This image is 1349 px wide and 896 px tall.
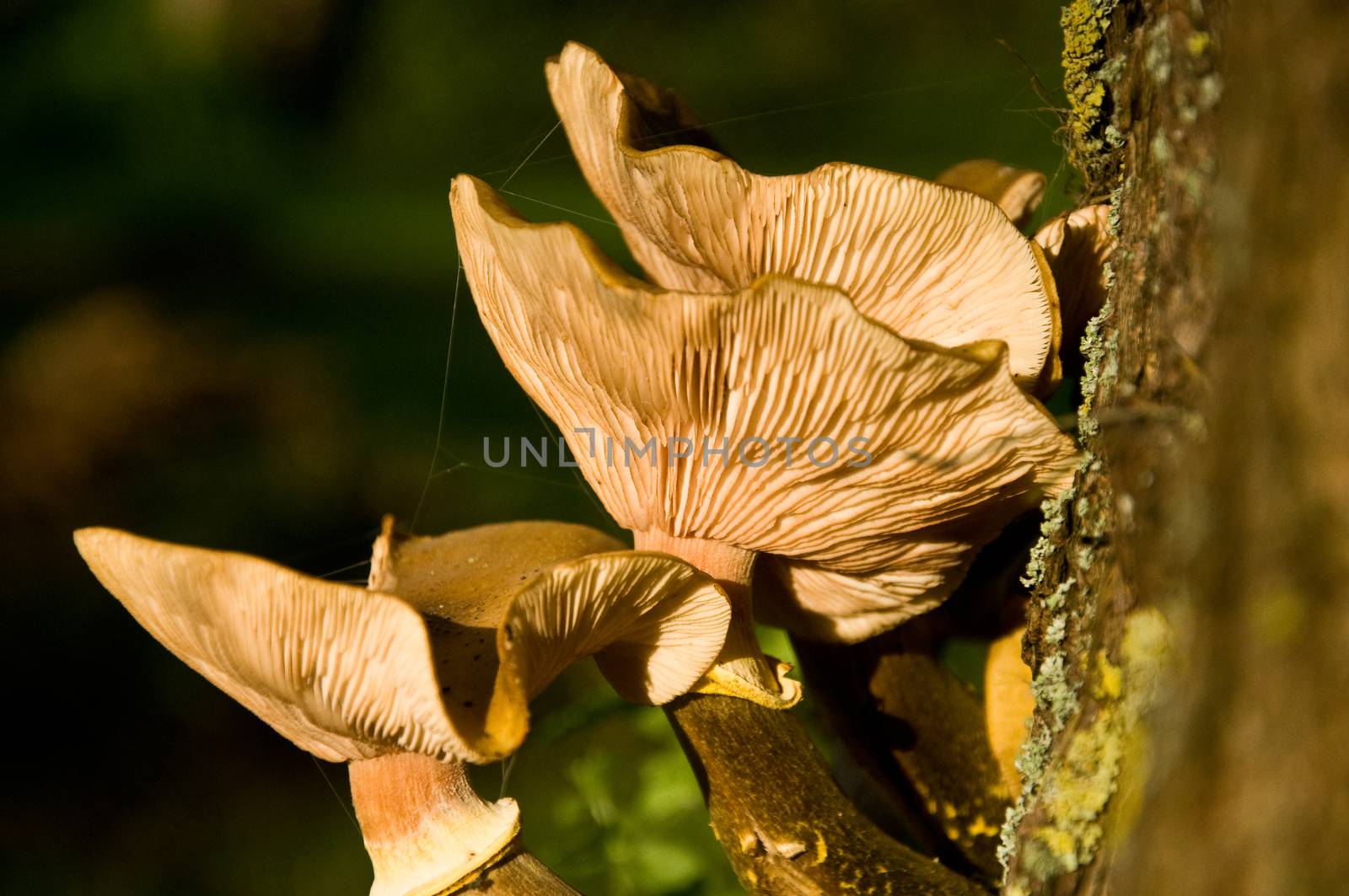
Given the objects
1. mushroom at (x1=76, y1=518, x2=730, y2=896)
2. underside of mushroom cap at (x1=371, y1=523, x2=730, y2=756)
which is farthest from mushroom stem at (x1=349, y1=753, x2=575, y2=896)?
underside of mushroom cap at (x1=371, y1=523, x2=730, y2=756)

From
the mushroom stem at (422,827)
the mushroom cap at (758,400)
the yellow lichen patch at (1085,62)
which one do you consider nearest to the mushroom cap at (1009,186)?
the yellow lichen patch at (1085,62)

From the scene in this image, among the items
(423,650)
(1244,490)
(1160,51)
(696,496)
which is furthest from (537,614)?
(1160,51)

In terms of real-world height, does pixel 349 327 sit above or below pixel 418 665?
below

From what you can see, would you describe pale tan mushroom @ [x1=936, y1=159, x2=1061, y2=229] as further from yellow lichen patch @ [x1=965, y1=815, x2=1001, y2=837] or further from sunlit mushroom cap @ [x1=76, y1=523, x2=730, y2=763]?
yellow lichen patch @ [x1=965, y1=815, x2=1001, y2=837]

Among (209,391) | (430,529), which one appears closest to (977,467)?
(430,529)

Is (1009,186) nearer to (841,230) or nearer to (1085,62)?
(1085,62)

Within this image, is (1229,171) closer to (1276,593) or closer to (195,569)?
(1276,593)
